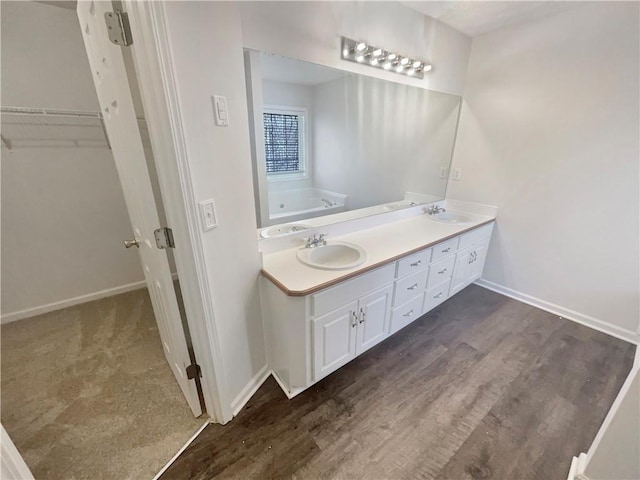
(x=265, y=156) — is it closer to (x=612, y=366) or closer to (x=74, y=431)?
(x=74, y=431)

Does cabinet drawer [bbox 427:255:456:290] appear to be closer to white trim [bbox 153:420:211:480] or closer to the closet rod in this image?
white trim [bbox 153:420:211:480]

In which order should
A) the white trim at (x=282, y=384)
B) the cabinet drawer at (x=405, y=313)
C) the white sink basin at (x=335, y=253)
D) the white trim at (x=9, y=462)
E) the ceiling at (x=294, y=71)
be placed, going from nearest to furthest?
the white trim at (x=9, y=462)
the ceiling at (x=294, y=71)
the white trim at (x=282, y=384)
the white sink basin at (x=335, y=253)
the cabinet drawer at (x=405, y=313)

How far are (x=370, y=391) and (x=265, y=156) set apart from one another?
159cm

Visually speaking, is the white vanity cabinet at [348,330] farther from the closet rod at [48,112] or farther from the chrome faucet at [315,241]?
the closet rod at [48,112]

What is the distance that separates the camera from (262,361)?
1647 millimetres

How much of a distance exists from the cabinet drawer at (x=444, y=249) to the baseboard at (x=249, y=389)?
1.44m

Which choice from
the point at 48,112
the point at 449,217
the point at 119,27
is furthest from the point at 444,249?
the point at 48,112

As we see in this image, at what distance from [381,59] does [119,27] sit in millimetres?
1590

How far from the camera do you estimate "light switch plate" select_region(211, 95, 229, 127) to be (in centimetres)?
103

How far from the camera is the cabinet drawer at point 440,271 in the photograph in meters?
2.00

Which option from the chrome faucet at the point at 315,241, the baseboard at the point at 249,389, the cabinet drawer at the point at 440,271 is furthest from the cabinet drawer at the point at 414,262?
the baseboard at the point at 249,389

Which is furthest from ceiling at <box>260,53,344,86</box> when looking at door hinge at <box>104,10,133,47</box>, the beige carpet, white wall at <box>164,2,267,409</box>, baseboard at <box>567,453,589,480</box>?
baseboard at <box>567,453,589,480</box>

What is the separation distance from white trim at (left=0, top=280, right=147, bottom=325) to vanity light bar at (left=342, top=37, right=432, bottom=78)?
2895mm

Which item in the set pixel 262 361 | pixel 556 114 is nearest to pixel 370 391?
pixel 262 361
